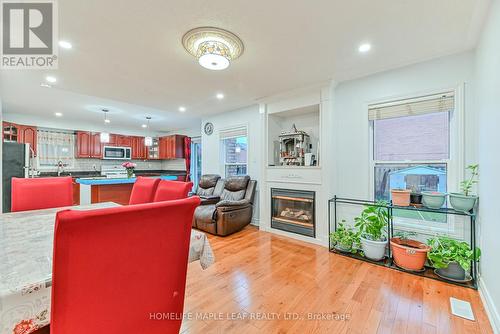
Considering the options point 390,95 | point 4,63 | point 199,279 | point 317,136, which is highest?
point 4,63

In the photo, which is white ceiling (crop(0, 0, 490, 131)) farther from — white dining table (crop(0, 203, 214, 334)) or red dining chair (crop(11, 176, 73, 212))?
white dining table (crop(0, 203, 214, 334))

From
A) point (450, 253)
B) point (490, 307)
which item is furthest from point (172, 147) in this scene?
point (490, 307)

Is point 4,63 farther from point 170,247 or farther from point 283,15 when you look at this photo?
point 170,247

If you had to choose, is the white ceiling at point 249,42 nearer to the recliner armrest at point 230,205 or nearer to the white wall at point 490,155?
the white wall at point 490,155

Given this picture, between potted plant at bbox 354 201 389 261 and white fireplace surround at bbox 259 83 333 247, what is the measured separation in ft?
1.87

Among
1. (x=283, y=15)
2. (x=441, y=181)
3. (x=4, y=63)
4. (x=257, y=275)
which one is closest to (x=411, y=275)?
(x=441, y=181)

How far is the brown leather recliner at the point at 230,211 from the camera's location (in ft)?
11.8

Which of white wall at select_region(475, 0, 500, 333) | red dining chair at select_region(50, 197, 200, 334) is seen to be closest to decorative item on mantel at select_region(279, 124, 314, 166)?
white wall at select_region(475, 0, 500, 333)

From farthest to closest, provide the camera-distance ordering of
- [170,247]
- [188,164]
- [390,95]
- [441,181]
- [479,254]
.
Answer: [188,164] → [390,95] → [441,181] → [479,254] → [170,247]

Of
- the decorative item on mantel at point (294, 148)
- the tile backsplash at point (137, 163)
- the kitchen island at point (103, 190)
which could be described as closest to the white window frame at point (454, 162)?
the decorative item on mantel at point (294, 148)

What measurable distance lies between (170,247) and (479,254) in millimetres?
2825

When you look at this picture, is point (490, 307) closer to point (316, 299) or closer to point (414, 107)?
point (316, 299)

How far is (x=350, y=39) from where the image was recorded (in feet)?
7.00

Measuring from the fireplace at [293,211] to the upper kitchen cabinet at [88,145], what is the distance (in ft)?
18.3
